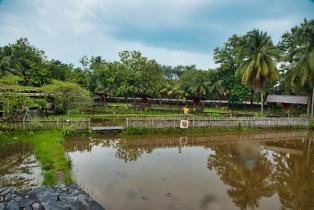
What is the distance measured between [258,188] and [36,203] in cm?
633

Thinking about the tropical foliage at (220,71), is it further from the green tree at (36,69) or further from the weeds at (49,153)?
the weeds at (49,153)

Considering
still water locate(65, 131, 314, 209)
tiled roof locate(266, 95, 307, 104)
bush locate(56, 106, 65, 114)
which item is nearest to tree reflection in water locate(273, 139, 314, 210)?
still water locate(65, 131, 314, 209)

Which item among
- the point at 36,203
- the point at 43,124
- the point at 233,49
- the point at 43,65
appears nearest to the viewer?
the point at 36,203

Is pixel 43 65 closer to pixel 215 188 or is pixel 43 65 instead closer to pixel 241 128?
pixel 241 128

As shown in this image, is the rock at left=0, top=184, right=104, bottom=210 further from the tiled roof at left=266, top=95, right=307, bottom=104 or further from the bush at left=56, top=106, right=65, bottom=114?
the tiled roof at left=266, top=95, right=307, bottom=104

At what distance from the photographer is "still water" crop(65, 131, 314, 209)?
19.8ft

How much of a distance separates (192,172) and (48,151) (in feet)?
20.1

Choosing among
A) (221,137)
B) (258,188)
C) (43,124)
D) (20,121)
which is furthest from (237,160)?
(20,121)

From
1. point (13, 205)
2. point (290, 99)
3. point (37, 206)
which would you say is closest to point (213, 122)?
point (290, 99)

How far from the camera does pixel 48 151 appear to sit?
30.7ft

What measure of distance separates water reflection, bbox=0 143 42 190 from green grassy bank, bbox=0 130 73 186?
268mm

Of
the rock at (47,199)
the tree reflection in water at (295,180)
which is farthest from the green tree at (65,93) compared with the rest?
the tree reflection in water at (295,180)

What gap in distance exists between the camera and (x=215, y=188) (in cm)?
684

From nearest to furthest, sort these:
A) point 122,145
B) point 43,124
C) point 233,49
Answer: point 122,145 < point 43,124 < point 233,49
